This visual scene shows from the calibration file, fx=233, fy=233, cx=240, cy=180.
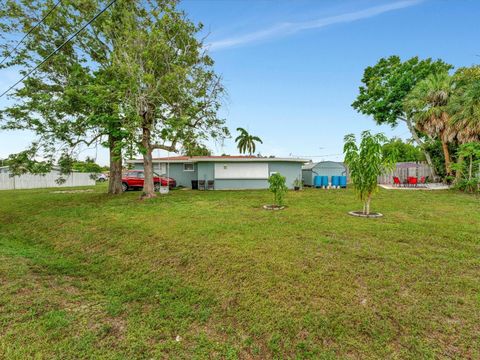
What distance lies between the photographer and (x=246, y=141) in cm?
3997

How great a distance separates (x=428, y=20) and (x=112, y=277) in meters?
12.3

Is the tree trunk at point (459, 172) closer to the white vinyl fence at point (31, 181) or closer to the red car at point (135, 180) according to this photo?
the red car at point (135, 180)

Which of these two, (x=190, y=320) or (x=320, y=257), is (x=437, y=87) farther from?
(x=190, y=320)

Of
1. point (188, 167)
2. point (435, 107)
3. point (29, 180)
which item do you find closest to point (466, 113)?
point (435, 107)

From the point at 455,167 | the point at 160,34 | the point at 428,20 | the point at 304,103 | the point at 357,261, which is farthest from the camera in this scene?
the point at 304,103

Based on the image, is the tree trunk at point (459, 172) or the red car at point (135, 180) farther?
the red car at point (135, 180)

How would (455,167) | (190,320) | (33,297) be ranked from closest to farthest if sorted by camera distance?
(190,320) < (33,297) < (455,167)

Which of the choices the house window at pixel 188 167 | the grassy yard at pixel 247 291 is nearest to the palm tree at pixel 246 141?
the house window at pixel 188 167

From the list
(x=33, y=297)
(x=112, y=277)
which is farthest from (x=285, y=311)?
(x=33, y=297)

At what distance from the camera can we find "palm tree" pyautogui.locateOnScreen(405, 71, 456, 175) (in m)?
14.1

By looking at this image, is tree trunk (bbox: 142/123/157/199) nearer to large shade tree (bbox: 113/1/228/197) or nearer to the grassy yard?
large shade tree (bbox: 113/1/228/197)

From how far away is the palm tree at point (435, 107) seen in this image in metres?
14.1

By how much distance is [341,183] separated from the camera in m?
17.2

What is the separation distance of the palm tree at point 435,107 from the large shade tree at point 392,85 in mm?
3364
